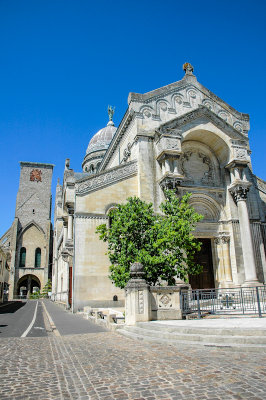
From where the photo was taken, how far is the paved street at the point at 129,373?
178 inches

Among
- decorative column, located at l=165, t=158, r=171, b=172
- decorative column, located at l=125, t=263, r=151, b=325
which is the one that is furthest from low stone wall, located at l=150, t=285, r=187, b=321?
decorative column, located at l=165, t=158, r=171, b=172

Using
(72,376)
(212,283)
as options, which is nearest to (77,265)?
(212,283)

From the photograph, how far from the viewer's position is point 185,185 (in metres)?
23.3

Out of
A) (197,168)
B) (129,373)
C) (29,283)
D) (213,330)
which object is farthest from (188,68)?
(29,283)

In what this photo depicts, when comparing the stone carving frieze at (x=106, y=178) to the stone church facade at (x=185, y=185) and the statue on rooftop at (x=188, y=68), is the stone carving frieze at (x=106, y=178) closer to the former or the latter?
the stone church facade at (x=185, y=185)

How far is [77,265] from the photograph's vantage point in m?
19.9

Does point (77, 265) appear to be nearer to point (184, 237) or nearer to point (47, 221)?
point (184, 237)

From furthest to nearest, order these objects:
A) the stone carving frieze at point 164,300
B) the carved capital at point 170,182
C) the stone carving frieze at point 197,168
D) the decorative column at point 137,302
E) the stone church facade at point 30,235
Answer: the stone church facade at point 30,235, the stone carving frieze at point 197,168, the carved capital at point 170,182, the stone carving frieze at point 164,300, the decorative column at point 137,302

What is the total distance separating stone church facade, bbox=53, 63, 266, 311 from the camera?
2059 centimetres

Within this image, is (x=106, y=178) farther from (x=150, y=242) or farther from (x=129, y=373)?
(x=129, y=373)

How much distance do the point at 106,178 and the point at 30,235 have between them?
47.1 meters

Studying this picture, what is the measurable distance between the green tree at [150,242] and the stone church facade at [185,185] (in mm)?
4526

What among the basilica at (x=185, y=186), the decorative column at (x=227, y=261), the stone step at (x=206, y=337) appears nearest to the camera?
the stone step at (x=206, y=337)

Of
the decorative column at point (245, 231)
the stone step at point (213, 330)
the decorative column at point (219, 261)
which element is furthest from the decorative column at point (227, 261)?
the stone step at point (213, 330)
